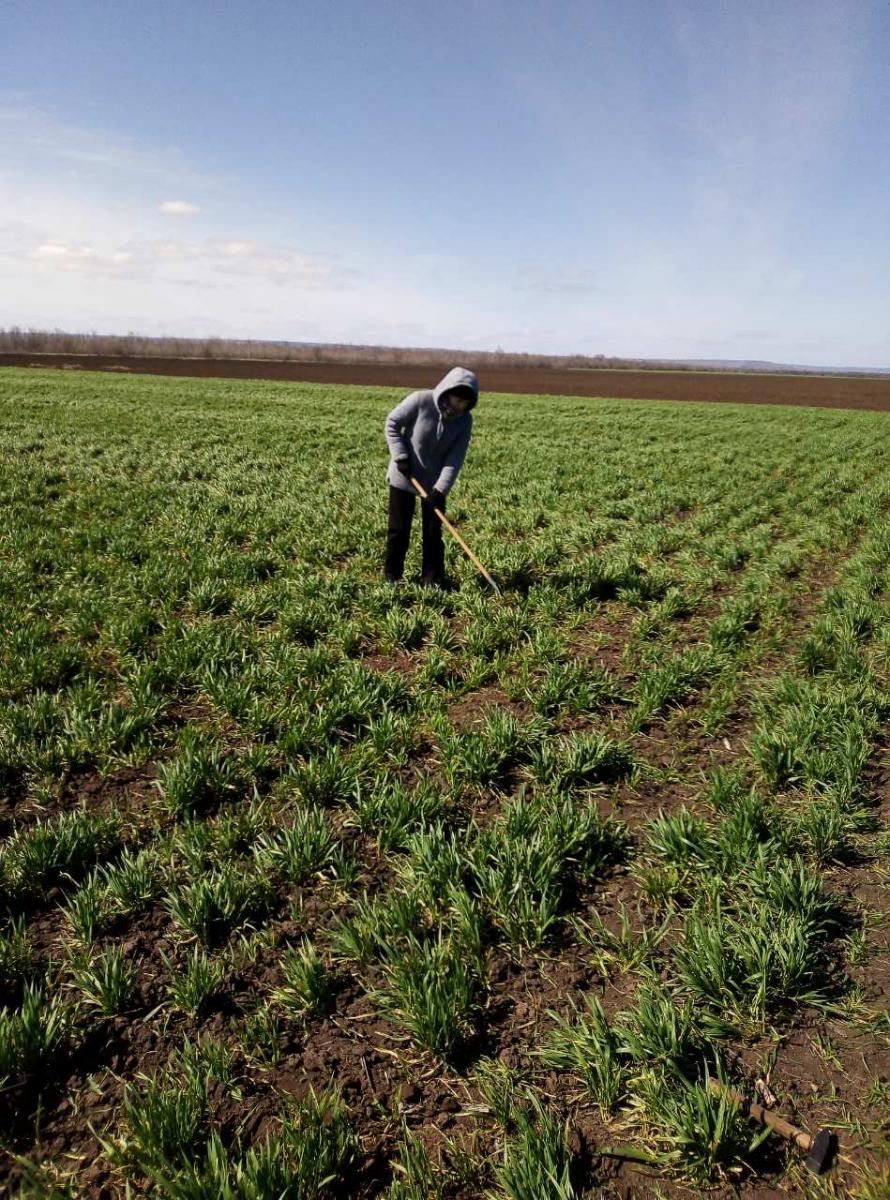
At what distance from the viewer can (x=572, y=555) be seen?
30.6 feet

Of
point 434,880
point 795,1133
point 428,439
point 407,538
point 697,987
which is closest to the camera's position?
point 795,1133

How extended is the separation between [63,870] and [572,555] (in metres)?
7.40

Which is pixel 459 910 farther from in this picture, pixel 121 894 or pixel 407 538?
pixel 407 538

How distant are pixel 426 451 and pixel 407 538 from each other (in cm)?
98

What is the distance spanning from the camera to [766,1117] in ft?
7.18

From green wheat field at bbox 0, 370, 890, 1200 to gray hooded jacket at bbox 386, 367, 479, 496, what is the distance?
4.04 ft

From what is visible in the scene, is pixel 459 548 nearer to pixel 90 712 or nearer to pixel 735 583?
pixel 735 583

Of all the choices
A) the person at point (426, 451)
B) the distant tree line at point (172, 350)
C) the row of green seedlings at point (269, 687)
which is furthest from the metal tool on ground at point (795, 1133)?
the distant tree line at point (172, 350)

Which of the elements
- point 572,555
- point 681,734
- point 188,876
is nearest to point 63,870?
point 188,876

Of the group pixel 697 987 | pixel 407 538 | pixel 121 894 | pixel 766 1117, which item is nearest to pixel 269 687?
pixel 121 894

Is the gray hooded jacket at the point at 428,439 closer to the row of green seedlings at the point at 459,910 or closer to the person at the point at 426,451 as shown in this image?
the person at the point at 426,451

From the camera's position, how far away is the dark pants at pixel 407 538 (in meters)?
7.00

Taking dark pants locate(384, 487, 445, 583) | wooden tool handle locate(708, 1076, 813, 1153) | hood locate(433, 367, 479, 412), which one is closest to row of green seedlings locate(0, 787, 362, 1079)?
wooden tool handle locate(708, 1076, 813, 1153)

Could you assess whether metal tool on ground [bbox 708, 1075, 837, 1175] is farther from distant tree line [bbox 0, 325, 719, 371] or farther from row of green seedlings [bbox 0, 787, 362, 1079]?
distant tree line [bbox 0, 325, 719, 371]
